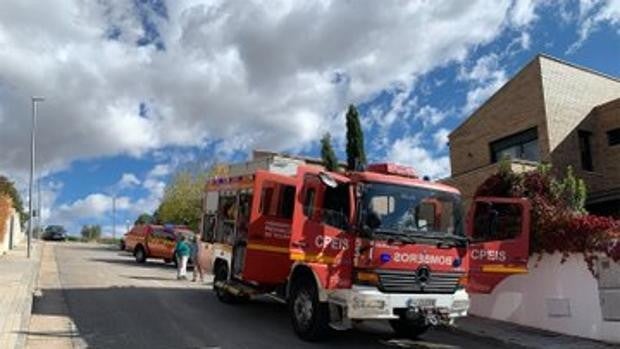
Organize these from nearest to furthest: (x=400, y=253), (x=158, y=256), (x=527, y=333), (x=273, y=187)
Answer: (x=400, y=253), (x=527, y=333), (x=273, y=187), (x=158, y=256)

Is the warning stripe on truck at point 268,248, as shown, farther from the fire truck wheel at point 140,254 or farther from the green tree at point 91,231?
the green tree at point 91,231

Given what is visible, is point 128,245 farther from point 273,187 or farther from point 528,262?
point 528,262

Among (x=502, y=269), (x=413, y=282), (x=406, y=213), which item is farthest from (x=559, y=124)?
(x=413, y=282)

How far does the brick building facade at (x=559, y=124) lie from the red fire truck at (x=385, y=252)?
8.98m

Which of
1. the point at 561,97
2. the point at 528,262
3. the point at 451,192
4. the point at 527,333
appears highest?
the point at 561,97

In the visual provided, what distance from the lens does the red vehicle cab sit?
3170 cm

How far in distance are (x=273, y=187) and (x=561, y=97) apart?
1376 cm

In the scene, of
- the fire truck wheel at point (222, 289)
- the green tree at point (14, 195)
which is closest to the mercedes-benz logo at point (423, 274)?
the fire truck wheel at point (222, 289)

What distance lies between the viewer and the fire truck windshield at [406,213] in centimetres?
1110

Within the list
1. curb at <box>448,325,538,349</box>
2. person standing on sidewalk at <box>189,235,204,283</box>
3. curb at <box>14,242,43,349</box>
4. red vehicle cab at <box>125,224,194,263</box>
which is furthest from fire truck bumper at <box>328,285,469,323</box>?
red vehicle cab at <box>125,224,194,263</box>

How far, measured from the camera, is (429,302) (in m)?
11.1

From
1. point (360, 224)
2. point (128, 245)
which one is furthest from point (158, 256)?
point (360, 224)

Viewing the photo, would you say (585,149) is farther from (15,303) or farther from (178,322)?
(15,303)

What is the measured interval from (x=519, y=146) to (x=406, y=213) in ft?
48.2
